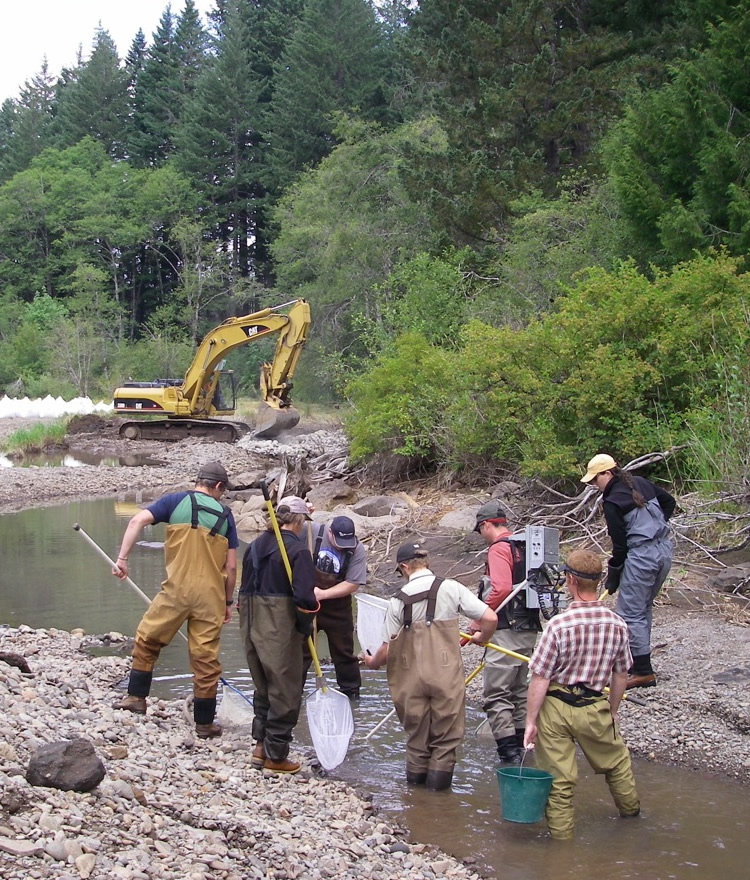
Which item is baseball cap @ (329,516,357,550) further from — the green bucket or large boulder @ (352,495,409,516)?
large boulder @ (352,495,409,516)

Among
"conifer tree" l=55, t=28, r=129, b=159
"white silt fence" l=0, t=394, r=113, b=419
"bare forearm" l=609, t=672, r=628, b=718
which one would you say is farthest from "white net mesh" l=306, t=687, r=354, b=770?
"conifer tree" l=55, t=28, r=129, b=159

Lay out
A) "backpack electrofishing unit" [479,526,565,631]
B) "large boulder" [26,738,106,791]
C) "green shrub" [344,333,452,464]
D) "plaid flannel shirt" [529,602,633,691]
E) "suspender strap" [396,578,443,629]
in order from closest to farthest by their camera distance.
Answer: "large boulder" [26,738,106,791] → "plaid flannel shirt" [529,602,633,691] → "suspender strap" [396,578,443,629] → "backpack electrofishing unit" [479,526,565,631] → "green shrub" [344,333,452,464]

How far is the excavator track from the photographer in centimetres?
Result: 3328

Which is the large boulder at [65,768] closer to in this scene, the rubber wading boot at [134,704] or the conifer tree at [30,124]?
the rubber wading boot at [134,704]

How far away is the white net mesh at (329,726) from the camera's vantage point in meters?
6.62

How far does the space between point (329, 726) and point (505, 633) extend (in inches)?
50.3

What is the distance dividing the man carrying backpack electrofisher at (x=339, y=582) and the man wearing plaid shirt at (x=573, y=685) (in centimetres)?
186

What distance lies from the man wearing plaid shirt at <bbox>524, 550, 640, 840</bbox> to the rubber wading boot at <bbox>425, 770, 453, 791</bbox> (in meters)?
0.98

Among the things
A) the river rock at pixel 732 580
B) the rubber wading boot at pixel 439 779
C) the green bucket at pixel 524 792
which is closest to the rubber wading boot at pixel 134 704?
the rubber wading boot at pixel 439 779

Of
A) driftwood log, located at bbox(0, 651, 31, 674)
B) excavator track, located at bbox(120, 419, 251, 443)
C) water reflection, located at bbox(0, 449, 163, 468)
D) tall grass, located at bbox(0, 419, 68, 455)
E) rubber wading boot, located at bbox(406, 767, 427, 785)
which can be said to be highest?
driftwood log, located at bbox(0, 651, 31, 674)

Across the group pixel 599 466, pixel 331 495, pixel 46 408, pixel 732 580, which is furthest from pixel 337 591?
pixel 46 408

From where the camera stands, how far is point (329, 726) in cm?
668

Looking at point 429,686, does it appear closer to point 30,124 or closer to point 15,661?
point 15,661

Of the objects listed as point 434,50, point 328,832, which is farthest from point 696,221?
point 434,50
